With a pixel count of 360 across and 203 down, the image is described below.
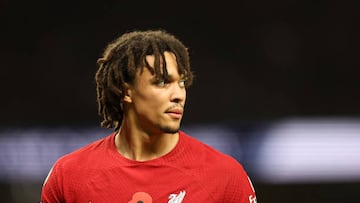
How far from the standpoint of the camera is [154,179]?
3371mm

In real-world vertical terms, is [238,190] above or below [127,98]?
below

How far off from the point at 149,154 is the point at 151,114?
18 centimetres

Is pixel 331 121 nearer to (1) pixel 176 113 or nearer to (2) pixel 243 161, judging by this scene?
(2) pixel 243 161

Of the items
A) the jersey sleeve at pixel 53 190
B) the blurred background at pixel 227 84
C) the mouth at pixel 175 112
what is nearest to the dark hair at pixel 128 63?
the mouth at pixel 175 112

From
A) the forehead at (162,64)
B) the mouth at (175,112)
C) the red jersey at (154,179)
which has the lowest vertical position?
the red jersey at (154,179)

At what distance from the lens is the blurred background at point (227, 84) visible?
6.26 meters

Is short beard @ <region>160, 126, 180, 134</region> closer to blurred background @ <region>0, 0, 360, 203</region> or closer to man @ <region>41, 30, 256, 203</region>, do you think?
man @ <region>41, 30, 256, 203</region>

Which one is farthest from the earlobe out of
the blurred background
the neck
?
the blurred background

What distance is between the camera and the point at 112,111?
11.7 feet

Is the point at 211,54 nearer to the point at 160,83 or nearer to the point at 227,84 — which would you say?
the point at 227,84

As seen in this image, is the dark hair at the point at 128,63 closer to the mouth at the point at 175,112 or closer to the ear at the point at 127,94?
the ear at the point at 127,94

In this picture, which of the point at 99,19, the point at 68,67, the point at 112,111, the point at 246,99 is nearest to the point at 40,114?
the point at 68,67

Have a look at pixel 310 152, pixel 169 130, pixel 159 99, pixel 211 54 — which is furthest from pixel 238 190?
pixel 211 54

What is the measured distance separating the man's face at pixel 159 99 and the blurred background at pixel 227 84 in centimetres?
288
